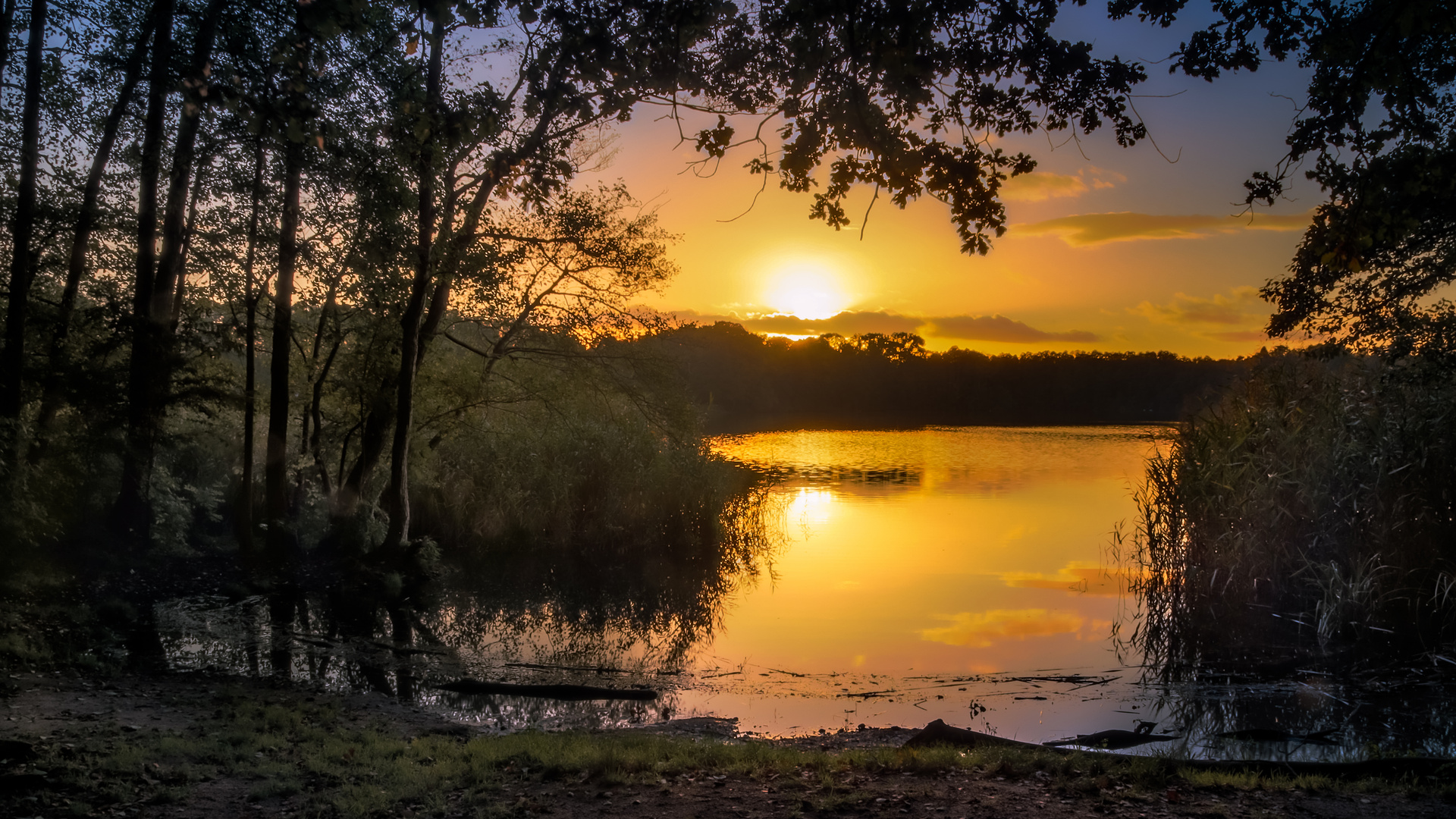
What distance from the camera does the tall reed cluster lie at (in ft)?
40.7

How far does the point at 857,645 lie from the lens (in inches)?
527

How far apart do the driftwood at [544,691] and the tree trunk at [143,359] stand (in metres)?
6.71

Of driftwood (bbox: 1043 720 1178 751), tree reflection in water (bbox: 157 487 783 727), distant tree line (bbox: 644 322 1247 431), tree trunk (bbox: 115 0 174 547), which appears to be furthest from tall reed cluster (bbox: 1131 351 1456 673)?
distant tree line (bbox: 644 322 1247 431)

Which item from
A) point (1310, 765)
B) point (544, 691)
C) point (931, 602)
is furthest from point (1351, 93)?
point (931, 602)

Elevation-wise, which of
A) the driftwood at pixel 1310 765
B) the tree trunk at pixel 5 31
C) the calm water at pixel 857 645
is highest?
the tree trunk at pixel 5 31

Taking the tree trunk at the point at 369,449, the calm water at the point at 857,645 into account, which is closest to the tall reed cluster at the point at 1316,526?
the calm water at the point at 857,645

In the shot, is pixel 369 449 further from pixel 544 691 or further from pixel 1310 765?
pixel 1310 765

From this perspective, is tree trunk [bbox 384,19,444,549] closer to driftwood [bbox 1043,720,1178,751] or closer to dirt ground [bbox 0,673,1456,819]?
dirt ground [bbox 0,673,1456,819]

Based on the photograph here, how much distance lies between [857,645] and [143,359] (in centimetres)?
1183

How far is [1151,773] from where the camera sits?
601 cm

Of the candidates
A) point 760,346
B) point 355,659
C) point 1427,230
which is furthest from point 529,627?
point 760,346

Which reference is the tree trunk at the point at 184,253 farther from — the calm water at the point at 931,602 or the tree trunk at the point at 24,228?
the calm water at the point at 931,602

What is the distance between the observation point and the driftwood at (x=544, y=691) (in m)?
10.2

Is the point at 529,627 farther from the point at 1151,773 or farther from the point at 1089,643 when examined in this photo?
the point at 1151,773
